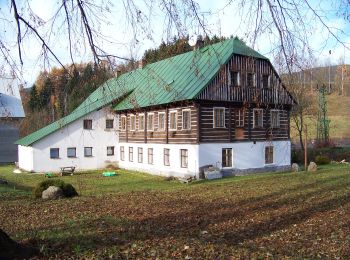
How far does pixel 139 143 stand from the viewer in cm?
3550

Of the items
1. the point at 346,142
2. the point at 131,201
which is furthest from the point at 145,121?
the point at 346,142

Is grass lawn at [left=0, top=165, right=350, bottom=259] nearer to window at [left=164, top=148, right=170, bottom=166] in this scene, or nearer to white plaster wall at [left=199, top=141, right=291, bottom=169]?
white plaster wall at [left=199, top=141, right=291, bottom=169]

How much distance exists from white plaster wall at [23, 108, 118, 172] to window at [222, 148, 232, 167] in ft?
36.8

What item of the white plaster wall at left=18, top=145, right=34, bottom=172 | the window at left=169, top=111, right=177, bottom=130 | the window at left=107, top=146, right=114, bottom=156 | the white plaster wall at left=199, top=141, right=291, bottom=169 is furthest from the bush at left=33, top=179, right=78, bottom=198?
the window at left=107, top=146, right=114, bottom=156

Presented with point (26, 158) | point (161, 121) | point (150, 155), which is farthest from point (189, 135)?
point (26, 158)

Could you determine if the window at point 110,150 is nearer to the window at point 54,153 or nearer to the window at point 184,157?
the window at point 54,153

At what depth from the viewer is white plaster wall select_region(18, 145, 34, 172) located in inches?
1442

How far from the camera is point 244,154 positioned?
3006cm

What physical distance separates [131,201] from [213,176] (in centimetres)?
1233

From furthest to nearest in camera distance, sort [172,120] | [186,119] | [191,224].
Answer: [172,120], [186,119], [191,224]

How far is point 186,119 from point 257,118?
5.68 m

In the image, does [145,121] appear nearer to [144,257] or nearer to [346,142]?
[144,257]

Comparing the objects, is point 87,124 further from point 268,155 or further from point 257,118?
point 268,155

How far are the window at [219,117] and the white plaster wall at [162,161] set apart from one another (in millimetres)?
2480
